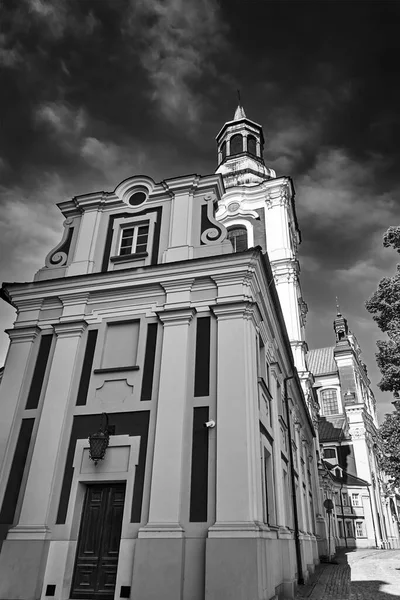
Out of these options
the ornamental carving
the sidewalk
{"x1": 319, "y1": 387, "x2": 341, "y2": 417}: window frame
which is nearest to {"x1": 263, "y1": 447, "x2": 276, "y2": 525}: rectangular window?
the sidewalk

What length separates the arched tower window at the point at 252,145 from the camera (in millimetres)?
43688

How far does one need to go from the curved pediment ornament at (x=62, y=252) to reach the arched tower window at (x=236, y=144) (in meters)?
33.1

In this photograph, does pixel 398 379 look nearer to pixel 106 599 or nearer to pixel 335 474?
pixel 106 599

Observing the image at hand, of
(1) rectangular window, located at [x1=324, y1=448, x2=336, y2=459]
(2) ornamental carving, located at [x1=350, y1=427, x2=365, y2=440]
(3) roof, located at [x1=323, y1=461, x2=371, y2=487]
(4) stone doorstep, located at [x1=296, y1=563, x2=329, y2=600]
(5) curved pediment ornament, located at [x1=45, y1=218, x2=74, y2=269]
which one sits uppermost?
(2) ornamental carving, located at [x1=350, y1=427, x2=365, y2=440]

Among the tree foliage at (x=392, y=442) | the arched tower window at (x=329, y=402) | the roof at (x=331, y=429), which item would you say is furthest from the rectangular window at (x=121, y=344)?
the arched tower window at (x=329, y=402)

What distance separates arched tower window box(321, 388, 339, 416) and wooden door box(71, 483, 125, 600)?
50.8 metres

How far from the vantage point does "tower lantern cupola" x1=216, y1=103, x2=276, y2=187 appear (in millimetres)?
39594

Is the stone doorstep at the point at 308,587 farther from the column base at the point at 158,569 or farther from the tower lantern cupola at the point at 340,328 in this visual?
the tower lantern cupola at the point at 340,328

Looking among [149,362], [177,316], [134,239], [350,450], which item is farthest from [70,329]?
[350,450]

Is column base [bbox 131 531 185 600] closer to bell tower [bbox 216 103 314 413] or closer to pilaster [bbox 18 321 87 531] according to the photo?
pilaster [bbox 18 321 87 531]

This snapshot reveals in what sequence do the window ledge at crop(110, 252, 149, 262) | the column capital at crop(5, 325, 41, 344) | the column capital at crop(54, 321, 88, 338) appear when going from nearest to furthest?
1. the column capital at crop(54, 321, 88, 338)
2. the column capital at crop(5, 325, 41, 344)
3. the window ledge at crop(110, 252, 149, 262)

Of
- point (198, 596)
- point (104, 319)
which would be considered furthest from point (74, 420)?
point (198, 596)

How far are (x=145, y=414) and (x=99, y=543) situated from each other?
2.65 metres

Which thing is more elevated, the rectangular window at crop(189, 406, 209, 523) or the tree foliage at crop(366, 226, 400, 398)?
the tree foliage at crop(366, 226, 400, 398)
